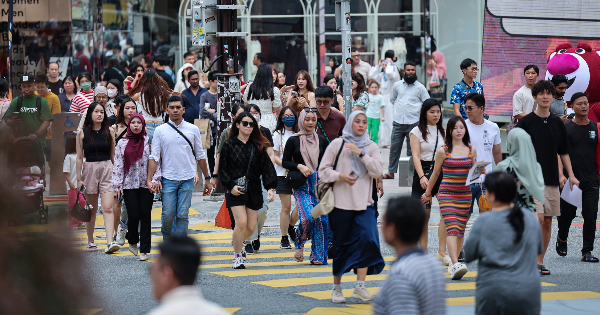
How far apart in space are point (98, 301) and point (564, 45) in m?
12.9

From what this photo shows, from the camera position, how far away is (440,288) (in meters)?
3.88

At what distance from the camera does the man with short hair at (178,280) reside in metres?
3.02

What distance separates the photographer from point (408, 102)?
1424cm

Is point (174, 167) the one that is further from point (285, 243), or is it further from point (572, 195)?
point (572, 195)

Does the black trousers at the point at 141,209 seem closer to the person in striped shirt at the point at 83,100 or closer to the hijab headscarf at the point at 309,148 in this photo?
the hijab headscarf at the point at 309,148

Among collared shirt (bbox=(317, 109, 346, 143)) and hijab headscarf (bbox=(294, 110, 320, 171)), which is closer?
hijab headscarf (bbox=(294, 110, 320, 171))

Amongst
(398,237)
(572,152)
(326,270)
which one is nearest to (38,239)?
(398,237)

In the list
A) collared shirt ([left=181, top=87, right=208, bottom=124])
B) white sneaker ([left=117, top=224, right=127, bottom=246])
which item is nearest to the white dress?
collared shirt ([left=181, top=87, right=208, bottom=124])

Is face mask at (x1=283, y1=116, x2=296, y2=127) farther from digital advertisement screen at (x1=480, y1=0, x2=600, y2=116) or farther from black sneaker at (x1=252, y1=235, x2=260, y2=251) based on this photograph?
digital advertisement screen at (x1=480, y1=0, x2=600, y2=116)

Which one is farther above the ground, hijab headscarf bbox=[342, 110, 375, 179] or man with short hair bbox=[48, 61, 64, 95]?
man with short hair bbox=[48, 61, 64, 95]

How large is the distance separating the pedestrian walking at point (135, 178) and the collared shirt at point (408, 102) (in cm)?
583

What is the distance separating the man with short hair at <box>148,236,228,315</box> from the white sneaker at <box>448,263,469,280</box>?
5227mm

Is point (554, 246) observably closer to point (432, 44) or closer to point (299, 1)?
point (432, 44)

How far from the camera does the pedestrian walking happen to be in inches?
373
